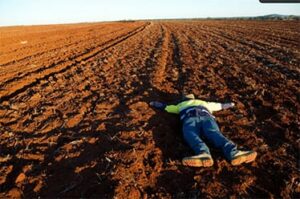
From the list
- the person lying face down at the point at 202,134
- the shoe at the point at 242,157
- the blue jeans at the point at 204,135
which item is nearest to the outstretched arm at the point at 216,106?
the person lying face down at the point at 202,134

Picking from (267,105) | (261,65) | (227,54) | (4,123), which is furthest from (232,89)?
(227,54)

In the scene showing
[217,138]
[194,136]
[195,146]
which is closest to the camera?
[195,146]

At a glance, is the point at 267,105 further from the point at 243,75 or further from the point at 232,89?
the point at 243,75

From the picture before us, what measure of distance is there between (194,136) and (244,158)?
0.90 metres

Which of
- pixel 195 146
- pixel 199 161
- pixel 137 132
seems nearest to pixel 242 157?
pixel 199 161

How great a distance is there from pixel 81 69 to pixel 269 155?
8.83 m

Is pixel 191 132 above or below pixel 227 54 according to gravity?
above

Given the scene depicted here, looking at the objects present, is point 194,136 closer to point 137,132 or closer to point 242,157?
point 242,157

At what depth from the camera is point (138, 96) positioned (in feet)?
27.9

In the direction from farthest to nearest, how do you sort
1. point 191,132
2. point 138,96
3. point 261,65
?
point 261,65
point 138,96
point 191,132

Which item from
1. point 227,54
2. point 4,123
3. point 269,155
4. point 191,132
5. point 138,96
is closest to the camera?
point 269,155

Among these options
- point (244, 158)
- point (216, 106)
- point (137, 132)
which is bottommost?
point (137, 132)

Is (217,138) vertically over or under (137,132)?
over

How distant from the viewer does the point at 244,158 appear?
4.79 meters
